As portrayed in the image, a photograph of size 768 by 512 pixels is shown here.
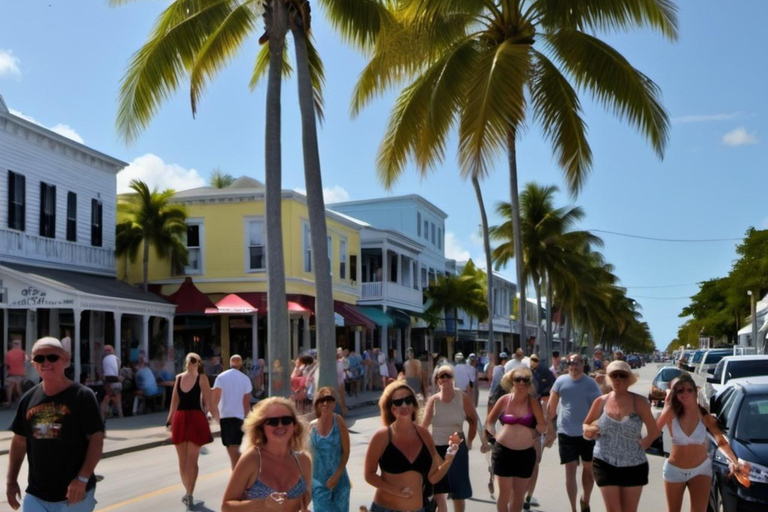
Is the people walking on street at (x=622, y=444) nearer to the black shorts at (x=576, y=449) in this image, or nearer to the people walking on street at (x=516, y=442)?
the people walking on street at (x=516, y=442)

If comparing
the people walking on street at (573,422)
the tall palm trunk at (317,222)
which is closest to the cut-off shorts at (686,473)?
the people walking on street at (573,422)

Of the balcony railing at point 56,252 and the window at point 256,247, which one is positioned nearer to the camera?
the balcony railing at point 56,252

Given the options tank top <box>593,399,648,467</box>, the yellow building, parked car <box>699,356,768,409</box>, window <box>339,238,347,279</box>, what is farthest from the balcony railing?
tank top <box>593,399,648,467</box>

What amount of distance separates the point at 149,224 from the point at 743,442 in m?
28.4

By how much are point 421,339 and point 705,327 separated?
41.2 m

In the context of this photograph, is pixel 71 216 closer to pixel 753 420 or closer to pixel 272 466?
pixel 753 420

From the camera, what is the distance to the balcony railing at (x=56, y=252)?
27.7 m

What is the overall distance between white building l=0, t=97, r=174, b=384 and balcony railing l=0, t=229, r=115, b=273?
1.2 inches

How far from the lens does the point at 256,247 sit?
37.6 m

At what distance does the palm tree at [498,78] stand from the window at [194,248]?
1826 centimetres

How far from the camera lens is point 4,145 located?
91.0 ft

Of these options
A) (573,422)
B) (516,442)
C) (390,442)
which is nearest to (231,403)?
(573,422)

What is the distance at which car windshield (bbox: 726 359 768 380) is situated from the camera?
1911cm

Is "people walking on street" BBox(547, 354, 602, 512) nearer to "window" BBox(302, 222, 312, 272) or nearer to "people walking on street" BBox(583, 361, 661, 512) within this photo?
"people walking on street" BBox(583, 361, 661, 512)
